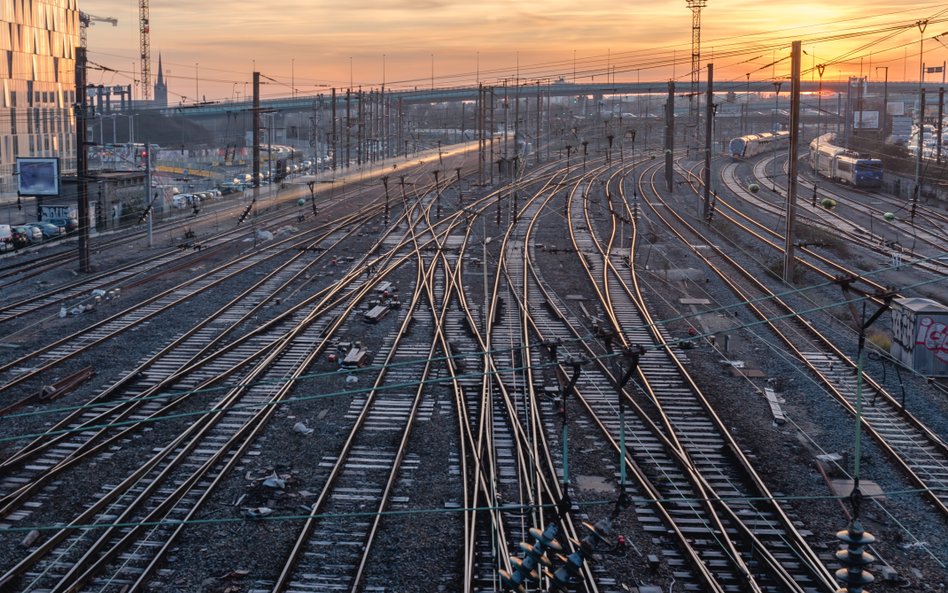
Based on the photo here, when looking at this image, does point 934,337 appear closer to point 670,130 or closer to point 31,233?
point 670,130

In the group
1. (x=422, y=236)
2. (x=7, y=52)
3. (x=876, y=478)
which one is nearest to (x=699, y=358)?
(x=876, y=478)

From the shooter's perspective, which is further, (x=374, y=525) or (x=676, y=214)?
(x=676, y=214)

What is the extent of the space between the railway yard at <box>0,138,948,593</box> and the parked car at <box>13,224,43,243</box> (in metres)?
7.26

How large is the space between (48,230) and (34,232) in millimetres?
1260

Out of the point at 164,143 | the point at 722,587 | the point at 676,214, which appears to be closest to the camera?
the point at 722,587

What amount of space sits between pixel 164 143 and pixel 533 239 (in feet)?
265

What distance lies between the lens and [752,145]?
205ft

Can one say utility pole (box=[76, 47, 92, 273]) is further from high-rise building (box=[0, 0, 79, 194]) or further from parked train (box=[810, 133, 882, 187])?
parked train (box=[810, 133, 882, 187])

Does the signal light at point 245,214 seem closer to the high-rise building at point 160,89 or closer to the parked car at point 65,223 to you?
the parked car at point 65,223

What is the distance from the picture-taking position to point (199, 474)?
35.7 feet

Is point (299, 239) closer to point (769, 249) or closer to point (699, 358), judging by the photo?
point (769, 249)

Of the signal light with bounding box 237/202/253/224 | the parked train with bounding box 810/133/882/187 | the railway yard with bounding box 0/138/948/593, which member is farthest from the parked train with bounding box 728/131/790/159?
the railway yard with bounding box 0/138/948/593

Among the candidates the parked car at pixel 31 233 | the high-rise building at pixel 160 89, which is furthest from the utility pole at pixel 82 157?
the high-rise building at pixel 160 89

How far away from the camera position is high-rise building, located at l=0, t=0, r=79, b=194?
49312 mm
